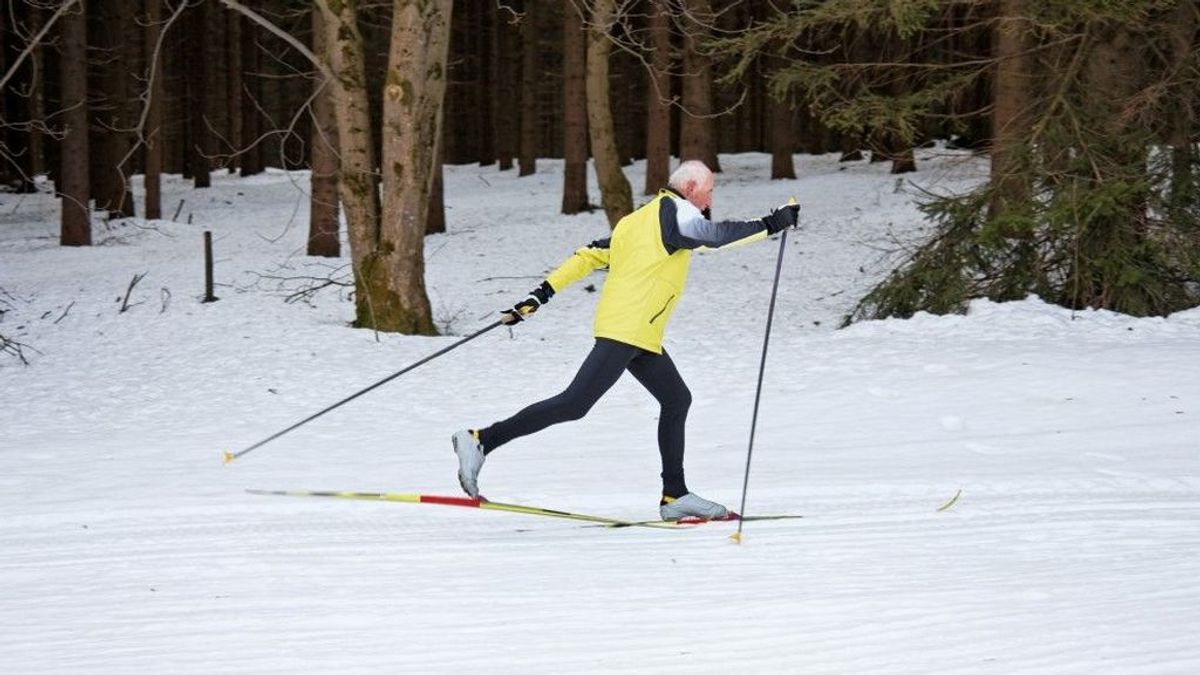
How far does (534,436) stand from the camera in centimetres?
997

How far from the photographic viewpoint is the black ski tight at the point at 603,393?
662 centimetres

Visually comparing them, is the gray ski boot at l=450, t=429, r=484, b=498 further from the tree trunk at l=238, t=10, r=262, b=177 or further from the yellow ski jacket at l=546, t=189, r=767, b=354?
the tree trunk at l=238, t=10, r=262, b=177

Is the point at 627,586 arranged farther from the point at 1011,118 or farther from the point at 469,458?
the point at 1011,118

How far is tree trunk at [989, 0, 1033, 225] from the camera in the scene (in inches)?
531

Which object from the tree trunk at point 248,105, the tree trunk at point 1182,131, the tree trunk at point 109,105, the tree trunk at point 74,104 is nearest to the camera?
the tree trunk at point 1182,131

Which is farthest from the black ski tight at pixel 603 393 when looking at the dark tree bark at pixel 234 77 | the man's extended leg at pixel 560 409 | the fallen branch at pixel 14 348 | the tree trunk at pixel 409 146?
the dark tree bark at pixel 234 77

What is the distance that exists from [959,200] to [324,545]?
31.8ft

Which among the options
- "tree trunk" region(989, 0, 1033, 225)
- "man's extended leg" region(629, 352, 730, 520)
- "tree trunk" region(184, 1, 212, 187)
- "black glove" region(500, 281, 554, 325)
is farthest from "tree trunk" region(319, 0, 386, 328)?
"tree trunk" region(184, 1, 212, 187)

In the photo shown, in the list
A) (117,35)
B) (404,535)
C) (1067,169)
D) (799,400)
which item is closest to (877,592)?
(404,535)

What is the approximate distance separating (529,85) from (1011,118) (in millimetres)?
19730

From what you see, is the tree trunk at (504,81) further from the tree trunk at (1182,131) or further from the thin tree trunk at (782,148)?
the tree trunk at (1182,131)

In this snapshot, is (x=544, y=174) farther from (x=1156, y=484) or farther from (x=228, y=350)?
(x=1156, y=484)

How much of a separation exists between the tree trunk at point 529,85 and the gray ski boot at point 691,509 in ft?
86.5

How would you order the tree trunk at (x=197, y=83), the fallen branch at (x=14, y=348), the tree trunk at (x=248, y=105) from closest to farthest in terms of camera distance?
the fallen branch at (x=14, y=348)
the tree trunk at (x=197, y=83)
the tree trunk at (x=248, y=105)
